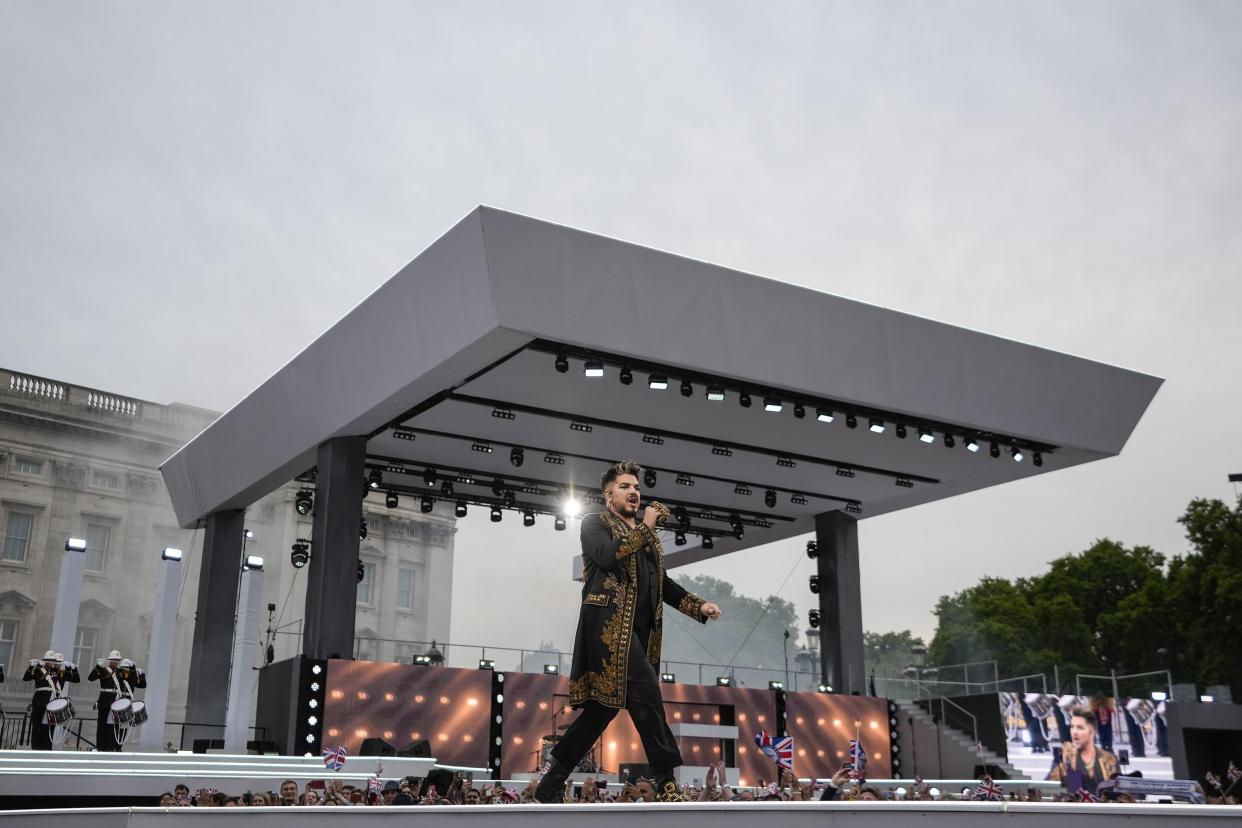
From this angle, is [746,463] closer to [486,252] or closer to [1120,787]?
[486,252]

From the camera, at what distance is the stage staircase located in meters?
24.5

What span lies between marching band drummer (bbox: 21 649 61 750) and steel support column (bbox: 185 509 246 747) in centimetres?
585

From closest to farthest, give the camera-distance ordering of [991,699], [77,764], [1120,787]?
[1120,787] < [77,764] < [991,699]

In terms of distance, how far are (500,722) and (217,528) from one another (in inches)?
295

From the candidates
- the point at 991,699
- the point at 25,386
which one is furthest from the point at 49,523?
the point at 991,699

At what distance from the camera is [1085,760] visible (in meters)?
7.48

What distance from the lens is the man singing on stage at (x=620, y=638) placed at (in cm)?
609

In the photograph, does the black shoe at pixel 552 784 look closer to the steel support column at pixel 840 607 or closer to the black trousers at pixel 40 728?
the black trousers at pixel 40 728

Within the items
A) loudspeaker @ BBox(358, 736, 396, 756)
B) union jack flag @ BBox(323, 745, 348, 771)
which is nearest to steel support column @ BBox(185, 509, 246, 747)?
loudspeaker @ BBox(358, 736, 396, 756)

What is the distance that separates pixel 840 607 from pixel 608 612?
1863 centimetres

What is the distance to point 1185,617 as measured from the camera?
45188 mm

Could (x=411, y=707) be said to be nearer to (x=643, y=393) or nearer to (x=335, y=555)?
(x=335, y=555)

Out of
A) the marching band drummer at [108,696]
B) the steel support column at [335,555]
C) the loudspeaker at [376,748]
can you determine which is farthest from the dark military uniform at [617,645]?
the steel support column at [335,555]

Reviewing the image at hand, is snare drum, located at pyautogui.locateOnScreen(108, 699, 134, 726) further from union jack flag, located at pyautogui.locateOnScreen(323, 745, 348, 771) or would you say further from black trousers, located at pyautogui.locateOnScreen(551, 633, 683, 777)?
black trousers, located at pyautogui.locateOnScreen(551, 633, 683, 777)
